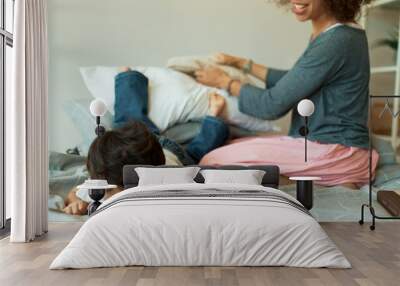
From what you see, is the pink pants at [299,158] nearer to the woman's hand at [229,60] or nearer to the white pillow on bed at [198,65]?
the white pillow on bed at [198,65]

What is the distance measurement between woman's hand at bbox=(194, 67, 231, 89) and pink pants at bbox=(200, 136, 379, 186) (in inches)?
28.1

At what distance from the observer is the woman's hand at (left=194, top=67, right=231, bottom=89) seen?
6.93 meters

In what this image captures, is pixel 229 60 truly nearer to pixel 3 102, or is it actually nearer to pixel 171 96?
pixel 171 96

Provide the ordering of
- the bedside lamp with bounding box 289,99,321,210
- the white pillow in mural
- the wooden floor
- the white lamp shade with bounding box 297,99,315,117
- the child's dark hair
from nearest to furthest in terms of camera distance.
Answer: the wooden floor < the bedside lamp with bounding box 289,99,321,210 < the white lamp shade with bounding box 297,99,315,117 < the child's dark hair < the white pillow in mural

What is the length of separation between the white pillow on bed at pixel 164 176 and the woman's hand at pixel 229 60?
1.45 meters

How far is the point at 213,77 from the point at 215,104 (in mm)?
328

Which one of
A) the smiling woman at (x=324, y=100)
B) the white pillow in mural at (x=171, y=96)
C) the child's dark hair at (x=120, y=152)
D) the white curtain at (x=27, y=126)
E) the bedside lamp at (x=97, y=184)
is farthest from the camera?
the white pillow in mural at (x=171, y=96)

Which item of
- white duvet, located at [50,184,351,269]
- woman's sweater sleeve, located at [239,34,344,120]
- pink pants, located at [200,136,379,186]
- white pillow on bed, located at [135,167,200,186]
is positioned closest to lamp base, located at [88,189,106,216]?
white pillow on bed, located at [135,167,200,186]

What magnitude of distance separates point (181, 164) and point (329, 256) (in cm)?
290

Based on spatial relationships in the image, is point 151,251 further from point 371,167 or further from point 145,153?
point 371,167

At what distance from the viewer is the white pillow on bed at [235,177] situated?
20.0ft

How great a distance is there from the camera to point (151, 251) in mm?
4238

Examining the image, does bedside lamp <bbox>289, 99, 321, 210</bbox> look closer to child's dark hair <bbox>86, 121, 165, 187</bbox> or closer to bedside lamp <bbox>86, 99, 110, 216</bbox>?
child's dark hair <bbox>86, 121, 165, 187</bbox>

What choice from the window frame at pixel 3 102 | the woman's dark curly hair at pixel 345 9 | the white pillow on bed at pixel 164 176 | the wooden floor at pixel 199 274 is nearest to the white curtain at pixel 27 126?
the window frame at pixel 3 102
